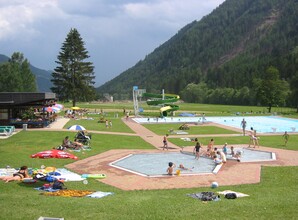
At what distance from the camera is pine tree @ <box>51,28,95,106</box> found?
76500mm

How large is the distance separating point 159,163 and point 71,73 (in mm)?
56478

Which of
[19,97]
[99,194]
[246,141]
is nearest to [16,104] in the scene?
[19,97]

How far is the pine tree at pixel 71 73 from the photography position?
76.5 m

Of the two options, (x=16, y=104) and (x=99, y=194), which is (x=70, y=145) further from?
(x=16, y=104)

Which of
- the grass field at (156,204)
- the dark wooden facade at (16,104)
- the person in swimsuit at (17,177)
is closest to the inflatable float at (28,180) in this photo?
the grass field at (156,204)

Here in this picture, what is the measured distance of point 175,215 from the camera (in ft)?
37.6

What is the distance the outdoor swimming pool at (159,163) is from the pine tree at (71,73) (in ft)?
168

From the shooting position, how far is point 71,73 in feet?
254

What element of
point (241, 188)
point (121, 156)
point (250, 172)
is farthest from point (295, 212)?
point (121, 156)

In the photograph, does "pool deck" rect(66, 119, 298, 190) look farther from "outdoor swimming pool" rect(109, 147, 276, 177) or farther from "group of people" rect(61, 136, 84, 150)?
"group of people" rect(61, 136, 84, 150)

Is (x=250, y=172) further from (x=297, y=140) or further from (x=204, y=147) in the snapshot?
(x=297, y=140)

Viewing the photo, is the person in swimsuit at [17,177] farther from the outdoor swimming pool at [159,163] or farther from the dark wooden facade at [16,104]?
the dark wooden facade at [16,104]

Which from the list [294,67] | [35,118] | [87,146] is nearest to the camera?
[87,146]

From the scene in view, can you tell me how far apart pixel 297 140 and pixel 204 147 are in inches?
448
